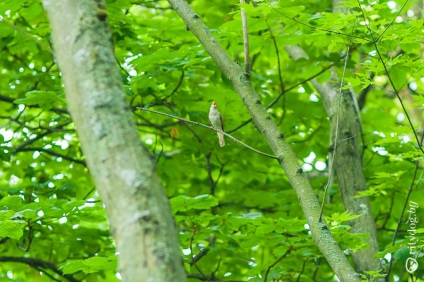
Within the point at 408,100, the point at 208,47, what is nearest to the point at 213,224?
the point at 208,47

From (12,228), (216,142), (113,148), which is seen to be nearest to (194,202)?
(12,228)

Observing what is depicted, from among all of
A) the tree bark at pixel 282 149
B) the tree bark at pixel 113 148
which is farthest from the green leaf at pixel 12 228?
the tree bark at pixel 113 148

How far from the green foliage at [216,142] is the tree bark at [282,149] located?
0.62 m

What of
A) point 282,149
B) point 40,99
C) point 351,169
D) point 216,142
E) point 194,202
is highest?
point 40,99

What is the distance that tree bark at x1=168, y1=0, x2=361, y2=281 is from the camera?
10.4 feet

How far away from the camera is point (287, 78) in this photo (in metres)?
7.55

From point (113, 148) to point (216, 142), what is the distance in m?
4.24

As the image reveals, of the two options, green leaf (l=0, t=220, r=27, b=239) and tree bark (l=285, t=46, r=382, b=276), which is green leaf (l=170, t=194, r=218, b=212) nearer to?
green leaf (l=0, t=220, r=27, b=239)

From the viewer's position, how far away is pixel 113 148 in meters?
1.91

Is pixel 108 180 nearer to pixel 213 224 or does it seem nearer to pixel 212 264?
pixel 213 224

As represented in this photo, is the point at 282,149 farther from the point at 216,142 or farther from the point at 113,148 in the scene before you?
the point at 216,142

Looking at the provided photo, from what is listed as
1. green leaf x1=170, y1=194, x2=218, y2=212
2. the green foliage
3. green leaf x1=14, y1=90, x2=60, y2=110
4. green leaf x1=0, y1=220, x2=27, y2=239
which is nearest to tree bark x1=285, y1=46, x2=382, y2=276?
the green foliage

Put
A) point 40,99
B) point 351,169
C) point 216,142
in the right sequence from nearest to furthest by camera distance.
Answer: point 40,99, point 351,169, point 216,142

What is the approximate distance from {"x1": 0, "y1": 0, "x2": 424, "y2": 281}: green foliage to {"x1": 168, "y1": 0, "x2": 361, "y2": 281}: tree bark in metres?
0.62
